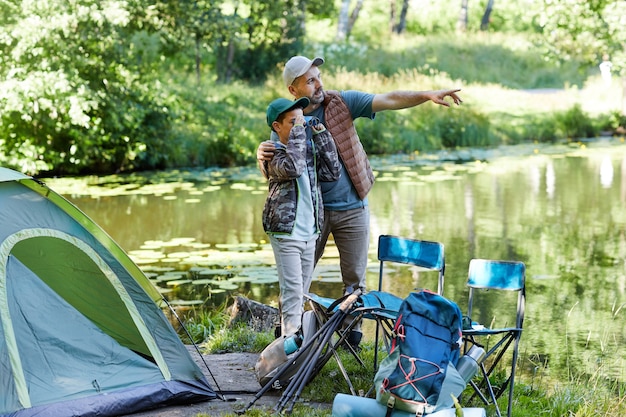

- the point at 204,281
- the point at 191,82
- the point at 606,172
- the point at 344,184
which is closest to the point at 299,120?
the point at 344,184

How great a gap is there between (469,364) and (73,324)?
2.08 metres

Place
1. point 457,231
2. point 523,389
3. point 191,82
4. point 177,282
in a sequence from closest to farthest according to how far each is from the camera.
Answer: point 523,389, point 177,282, point 457,231, point 191,82

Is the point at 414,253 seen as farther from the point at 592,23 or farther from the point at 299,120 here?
the point at 592,23

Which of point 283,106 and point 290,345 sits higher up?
point 283,106

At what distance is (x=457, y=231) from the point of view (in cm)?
1150

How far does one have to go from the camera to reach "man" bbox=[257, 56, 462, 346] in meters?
5.13

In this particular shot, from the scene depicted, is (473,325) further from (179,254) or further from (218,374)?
(179,254)

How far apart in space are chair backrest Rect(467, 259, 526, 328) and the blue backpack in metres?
0.55

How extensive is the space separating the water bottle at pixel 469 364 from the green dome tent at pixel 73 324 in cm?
138

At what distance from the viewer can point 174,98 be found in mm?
16656

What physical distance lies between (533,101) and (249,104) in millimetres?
8758

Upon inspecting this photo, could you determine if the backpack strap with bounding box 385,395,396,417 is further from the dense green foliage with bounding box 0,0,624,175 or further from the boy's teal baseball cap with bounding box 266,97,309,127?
the dense green foliage with bounding box 0,0,624,175

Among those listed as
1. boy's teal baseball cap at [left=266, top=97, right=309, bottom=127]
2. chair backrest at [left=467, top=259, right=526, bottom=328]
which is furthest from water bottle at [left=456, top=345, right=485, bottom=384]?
boy's teal baseball cap at [left=266, top=97, right=309, bottom=127]

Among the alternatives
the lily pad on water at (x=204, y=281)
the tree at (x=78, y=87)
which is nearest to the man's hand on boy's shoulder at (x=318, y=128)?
the lily pad on water at (x=204, y=281)
